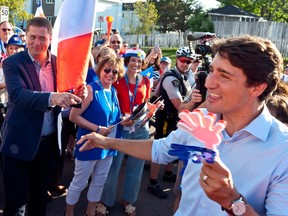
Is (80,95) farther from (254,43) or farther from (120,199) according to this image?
(120,199)

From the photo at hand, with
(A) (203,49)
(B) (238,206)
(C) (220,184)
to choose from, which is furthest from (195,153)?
(A) (203,49)

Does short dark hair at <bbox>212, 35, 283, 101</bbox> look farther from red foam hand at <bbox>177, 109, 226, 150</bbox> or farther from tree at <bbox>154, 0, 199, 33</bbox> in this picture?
tree at <bbox>154, 0, 199, 33</bbox>

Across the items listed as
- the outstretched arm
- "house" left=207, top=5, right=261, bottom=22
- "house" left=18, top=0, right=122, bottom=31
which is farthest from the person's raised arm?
"house" left=18, top=0, right=122, bottom=31

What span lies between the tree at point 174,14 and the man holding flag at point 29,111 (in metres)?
45.0

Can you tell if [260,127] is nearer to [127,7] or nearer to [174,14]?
[174,14]

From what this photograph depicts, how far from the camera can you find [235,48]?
162 centimetres

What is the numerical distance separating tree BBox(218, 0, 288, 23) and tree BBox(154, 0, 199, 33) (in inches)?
268

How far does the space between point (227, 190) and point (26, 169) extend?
2206 mm

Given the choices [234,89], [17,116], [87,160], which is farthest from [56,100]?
[234,89]

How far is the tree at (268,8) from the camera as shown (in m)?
36.2

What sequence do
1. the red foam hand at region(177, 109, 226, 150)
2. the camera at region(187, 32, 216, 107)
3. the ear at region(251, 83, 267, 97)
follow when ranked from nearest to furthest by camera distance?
the red foam hand at region(177, 109, 226, 150) → the ear at region(251, 83, 267, 97) → the camera at region(187, 32, 216, 107)

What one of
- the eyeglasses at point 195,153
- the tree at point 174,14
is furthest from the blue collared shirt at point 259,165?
the tree at point 174,14

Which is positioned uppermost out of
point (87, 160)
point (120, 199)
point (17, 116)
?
point (17, 116)

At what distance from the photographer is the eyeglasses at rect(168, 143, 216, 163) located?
4.20 feet
